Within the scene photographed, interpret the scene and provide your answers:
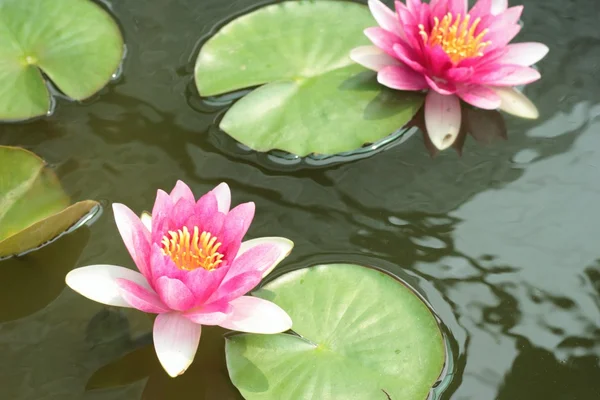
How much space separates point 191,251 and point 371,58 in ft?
3.27

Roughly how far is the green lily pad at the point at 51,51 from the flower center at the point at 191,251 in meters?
0.86

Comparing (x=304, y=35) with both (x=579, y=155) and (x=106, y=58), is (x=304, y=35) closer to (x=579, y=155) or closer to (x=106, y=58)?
(x=106, y=58)

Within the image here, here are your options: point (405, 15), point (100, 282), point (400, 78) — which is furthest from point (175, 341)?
point (405, 15)

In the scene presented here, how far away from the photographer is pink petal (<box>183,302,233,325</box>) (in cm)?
151

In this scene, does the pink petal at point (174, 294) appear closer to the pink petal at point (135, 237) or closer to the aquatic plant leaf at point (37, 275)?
the pink petal at point (135, 237)

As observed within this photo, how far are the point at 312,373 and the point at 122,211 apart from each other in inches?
23.5

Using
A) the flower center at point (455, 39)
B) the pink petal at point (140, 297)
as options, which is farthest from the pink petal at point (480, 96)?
the pink petal at point (140, 297)

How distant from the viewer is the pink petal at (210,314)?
1.51 meters

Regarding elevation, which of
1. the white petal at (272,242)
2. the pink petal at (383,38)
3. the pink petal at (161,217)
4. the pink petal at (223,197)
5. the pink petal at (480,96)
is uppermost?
the pink petal at (383,38)

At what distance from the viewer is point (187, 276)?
4.86 feet

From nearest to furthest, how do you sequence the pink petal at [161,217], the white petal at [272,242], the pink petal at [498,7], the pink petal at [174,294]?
the pink petal at [174,294] → the pink petal at [161,217] → the white petal at [272,242] → the pink petal at [498,7]

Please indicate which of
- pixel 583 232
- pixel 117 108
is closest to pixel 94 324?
pixel 117 108

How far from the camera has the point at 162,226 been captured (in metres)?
1.60

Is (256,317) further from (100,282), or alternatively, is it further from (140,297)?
(100,282)
